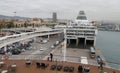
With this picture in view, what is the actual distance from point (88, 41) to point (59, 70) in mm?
52033

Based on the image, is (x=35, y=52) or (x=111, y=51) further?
(x=111, y=51)

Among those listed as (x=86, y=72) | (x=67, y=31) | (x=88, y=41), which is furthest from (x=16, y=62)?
(x=88, y=41)

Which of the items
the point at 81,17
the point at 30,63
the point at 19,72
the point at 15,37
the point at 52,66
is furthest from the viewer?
the point at 81,17

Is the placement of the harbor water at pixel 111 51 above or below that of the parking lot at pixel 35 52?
below

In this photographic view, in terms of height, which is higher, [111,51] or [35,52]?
[35,52]

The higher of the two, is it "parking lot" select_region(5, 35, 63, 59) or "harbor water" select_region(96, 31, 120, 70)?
"parking lot" select_region(5, 35, 63, 59)

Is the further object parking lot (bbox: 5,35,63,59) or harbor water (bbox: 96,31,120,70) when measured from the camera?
parking lot (bbox: 5,35,63,59)

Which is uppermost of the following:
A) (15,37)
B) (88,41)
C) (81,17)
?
(81,17)

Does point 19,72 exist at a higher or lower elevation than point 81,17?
lower

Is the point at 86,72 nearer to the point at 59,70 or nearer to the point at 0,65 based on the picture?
the point at 59,70

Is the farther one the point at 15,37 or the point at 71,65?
the point at 15,37

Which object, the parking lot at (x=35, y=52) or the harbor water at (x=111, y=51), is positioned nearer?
the harbor water at (x=111, y=51)

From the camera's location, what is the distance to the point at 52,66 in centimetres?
2050

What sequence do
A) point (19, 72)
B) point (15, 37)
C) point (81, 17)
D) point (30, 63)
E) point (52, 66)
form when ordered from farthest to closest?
point (81, 17) < point (15, 37) < point (30, 63) < point (52, 66) < point (19, 72)
